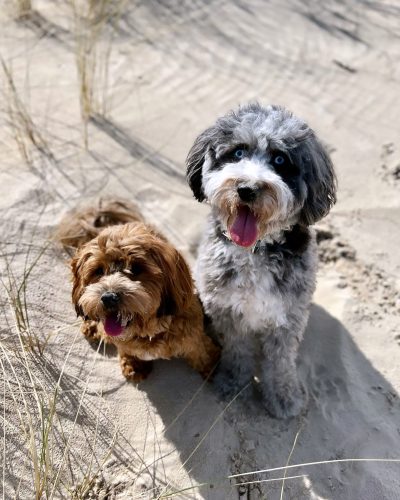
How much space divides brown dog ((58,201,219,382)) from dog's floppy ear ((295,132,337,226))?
0.83 meters

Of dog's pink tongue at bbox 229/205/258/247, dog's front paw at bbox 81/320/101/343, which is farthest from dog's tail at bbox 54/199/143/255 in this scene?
dog's pink tongue at bbox 229/205/258/247

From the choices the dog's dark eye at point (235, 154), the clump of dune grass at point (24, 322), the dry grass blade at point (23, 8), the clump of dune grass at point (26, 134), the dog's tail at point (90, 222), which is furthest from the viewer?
the dry grass blade at point (23, 8)

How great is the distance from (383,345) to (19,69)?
502 centimetres

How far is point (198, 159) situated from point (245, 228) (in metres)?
0.59

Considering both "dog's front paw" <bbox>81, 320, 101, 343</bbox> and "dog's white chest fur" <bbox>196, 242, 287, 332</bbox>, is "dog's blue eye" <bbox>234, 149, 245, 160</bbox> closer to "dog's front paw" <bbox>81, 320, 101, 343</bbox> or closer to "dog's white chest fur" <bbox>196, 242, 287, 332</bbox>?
"dog's white chest fur" <bbox>196, 242, 287, 332</bbox>

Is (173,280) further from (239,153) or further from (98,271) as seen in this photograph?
(239,153)

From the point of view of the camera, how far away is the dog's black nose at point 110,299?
8.59 feet

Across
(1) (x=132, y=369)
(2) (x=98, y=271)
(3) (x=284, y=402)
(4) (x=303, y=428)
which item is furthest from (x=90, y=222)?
(4) (x=303, y=428)

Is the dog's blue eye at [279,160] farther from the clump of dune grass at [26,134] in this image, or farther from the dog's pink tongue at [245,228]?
the clump of dune grass at [26,134]

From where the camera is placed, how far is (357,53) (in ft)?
21.0

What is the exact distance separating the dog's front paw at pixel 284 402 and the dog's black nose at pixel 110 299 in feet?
4.54

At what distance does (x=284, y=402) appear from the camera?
3.34m

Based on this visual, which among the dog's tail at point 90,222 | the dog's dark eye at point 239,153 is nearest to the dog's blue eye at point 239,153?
the dog's dark eye at point 239,153

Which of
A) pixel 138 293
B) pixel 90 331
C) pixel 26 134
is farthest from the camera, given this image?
pixel 26 134
